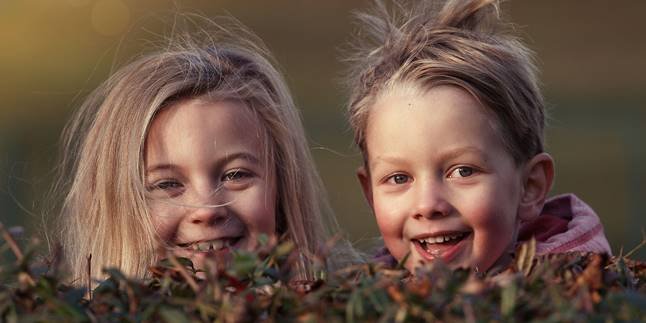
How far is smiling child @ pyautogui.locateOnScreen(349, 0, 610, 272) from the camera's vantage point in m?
2.51

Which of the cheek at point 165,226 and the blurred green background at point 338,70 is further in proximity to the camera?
the blurred green background at point 338,70

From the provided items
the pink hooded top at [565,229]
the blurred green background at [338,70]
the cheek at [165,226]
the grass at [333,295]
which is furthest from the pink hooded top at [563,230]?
the blurred green background at [338,70]

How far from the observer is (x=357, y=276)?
4.17 ft

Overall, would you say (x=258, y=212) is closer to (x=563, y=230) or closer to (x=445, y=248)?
(x=445, y=248)

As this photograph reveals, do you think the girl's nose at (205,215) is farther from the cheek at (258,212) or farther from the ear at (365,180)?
the ear at (365,180)

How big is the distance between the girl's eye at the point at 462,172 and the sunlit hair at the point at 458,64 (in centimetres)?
16

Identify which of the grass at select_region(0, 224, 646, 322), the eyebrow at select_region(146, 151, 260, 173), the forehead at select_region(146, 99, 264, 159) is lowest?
the grass at select_region(0, 224, 646, 322)

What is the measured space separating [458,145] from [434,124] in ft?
0.27

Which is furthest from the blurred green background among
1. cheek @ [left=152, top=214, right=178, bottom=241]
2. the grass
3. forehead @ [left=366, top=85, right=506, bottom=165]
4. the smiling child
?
the grass

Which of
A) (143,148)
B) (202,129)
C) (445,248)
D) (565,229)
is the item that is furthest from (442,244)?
(143,148)

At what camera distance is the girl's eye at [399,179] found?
256 centimetres

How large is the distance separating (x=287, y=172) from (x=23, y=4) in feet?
22.5

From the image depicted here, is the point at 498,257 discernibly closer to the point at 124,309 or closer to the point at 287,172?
the point at 287,172

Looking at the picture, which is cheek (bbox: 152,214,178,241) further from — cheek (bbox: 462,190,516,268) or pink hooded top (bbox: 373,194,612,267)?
cheek (bbox: 462,190,516,268)
